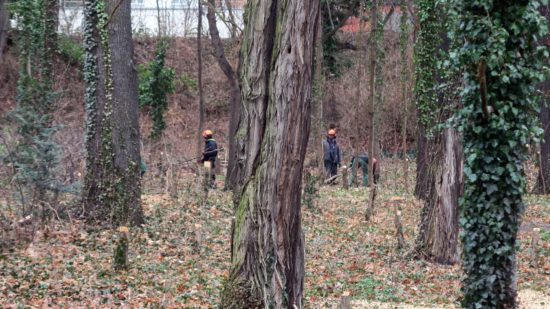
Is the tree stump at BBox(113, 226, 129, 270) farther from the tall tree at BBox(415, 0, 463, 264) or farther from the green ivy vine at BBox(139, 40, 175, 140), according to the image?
the green ivy vine at BBox(139, 40, 175, 140)

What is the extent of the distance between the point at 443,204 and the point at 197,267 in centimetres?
469

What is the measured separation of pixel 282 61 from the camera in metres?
9.34

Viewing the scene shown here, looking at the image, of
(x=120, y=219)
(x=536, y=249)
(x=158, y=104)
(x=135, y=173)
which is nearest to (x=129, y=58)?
(x=135, y=173)

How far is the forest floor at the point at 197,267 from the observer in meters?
10.8

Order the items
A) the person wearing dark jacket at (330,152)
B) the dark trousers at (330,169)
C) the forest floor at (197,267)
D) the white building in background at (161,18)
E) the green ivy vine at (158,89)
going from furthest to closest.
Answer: the white building in background at (161,18), the green ivy vine at (158,89), the dark trousers at (330,169), the person wearing dark jacket at (330,152), the forest floor at (197,267)

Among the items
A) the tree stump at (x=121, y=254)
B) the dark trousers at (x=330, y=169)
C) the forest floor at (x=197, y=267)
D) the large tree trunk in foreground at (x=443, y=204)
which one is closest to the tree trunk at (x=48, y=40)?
the forest floor at (x=197, y=267)

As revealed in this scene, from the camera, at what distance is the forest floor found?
35.4 ft

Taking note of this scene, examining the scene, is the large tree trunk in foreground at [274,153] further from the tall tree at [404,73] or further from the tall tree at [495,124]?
the tall tree at [404,73]

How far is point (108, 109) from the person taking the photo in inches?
617

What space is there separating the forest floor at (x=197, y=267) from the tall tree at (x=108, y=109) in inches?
32.8

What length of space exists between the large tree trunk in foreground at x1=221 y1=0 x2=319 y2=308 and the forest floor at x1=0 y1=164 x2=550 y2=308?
158 cm

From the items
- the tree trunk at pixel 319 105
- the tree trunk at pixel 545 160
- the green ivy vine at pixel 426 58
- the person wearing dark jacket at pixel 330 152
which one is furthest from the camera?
the person wearing dark jacket at pixel 330 152

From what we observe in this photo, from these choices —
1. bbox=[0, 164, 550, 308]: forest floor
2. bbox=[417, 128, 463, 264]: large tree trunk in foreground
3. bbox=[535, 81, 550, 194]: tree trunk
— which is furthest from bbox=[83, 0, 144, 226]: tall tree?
bbox=[535, 81, 550, 194]: tree trunk

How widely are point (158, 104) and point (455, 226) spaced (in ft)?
62.7
